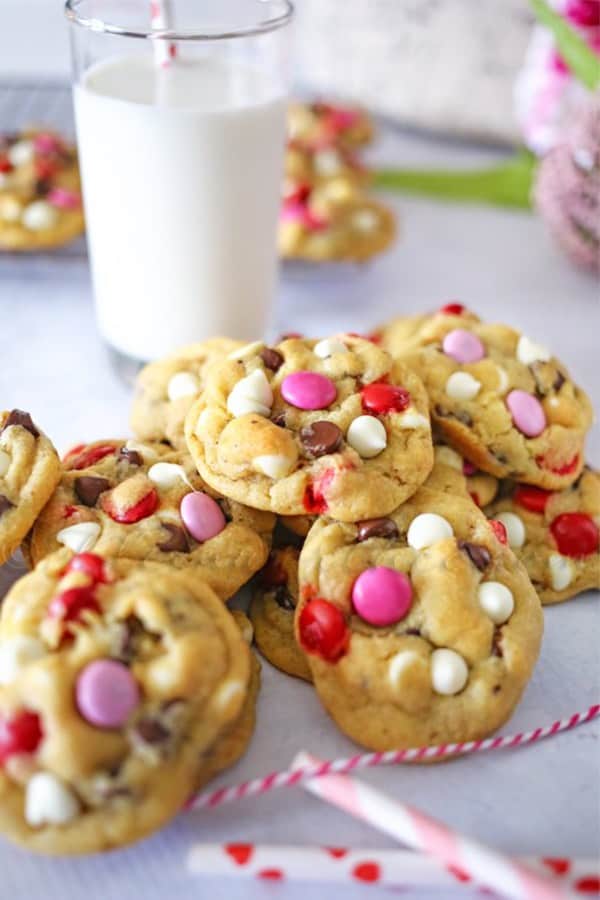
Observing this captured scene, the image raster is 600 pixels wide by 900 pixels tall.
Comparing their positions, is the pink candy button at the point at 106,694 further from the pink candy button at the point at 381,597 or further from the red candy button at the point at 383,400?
the red candy button at the point at 383,400

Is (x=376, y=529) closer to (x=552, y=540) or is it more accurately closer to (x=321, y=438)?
(x=321, y=438)

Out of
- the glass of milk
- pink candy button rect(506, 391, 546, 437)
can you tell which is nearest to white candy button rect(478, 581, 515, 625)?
pink candy button rect(506, 391, 546, 437)

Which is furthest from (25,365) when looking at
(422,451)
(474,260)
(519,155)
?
(519,155)

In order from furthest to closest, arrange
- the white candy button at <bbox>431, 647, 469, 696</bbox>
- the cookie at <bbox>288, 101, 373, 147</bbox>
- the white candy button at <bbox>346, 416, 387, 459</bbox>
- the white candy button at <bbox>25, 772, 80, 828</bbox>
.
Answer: the cookie at <bbox>288, 101, 373, 147</bbox> < the white candy button at <bbox>346, 416, 387, 459</bbox> < the white candy button at <bbox>431, 647, 469, 696</bbox> < the white candy button at <bbox>25, 772, 80, 828</bbox>

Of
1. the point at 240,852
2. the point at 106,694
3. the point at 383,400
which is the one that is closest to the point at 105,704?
the point at 106,694

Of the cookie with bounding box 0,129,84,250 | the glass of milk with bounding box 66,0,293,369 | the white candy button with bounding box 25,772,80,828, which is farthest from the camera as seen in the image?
the cookie with bounding box 0,129,84,250

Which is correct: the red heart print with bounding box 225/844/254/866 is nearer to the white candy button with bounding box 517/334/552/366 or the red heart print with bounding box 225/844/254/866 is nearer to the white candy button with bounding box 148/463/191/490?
the white candy button with bounding box 148/463/191/490
